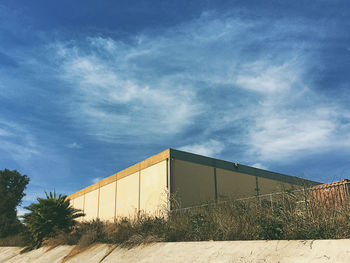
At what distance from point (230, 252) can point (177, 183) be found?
15.0 metres

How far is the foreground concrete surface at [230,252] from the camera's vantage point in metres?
6.52

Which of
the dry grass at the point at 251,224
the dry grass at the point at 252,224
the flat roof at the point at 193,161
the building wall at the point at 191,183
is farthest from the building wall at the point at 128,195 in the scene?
the dry grass at the point at 251,224

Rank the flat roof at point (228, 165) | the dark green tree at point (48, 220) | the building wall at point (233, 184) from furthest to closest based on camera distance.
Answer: the building wall at point (233, 184)
the flat roof at point (228, 165)
the dark green tree at point (48, 220)

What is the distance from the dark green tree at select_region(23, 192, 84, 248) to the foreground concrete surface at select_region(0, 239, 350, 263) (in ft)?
24.3

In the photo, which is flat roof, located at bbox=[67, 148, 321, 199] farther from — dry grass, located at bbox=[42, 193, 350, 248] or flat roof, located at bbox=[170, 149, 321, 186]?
dry grass, located at bbox=[42, 193, 350, 248]

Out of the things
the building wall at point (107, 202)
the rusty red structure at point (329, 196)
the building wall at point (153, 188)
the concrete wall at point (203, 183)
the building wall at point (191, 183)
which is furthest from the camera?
the building wall at point (107, 202)

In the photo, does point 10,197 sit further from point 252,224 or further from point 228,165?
point 252,224

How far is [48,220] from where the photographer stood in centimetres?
2145

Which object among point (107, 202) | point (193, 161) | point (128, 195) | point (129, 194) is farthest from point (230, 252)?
point (107, 202)

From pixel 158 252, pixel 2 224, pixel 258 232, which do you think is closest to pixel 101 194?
pixel 2 224

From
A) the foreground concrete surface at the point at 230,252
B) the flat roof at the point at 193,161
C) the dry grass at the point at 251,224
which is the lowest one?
the foreground concrete surface at the point at 230,252

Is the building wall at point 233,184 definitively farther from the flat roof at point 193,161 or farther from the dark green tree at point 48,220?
the dark green tree at point 48,220

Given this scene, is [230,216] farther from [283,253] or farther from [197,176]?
[197,176]

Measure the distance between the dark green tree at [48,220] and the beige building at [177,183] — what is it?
508 cm
